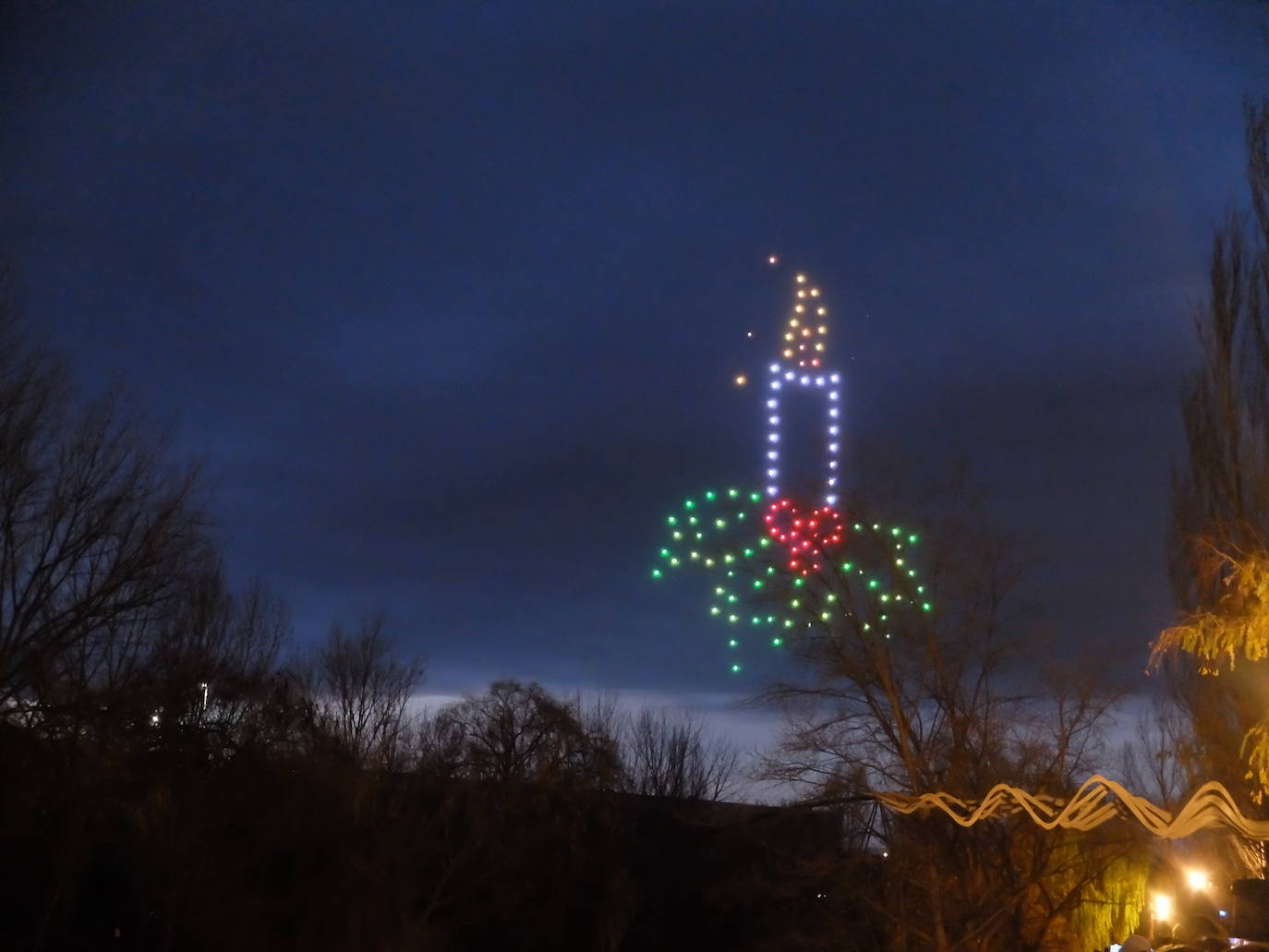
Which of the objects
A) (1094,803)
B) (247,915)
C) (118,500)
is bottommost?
(247,915)

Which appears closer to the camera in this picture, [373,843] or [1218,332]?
[1218,332]

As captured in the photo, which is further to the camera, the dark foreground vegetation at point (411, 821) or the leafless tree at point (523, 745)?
the leafless tree at point (523, 745)

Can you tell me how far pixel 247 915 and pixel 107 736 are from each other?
670 centimetres

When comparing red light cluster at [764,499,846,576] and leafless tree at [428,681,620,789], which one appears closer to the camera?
red light cluster at [764,499,846,576]

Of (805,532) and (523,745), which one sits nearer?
(805,532)

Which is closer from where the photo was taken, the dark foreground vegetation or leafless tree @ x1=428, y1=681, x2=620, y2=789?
the dark foreground vegetation

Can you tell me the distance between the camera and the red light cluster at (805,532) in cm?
1956

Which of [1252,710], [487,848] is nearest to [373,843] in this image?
[487,848]

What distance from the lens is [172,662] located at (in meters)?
21.1

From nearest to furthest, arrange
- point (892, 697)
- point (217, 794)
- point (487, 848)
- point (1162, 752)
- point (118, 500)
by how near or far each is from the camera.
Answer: point (118, 500), point (1162, 752), point (892, 697), point (217, 794), point (487, 848)

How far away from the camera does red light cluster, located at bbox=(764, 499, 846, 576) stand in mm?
19562

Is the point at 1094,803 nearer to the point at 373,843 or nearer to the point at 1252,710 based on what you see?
the point at 1252,710

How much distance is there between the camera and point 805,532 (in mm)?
20000

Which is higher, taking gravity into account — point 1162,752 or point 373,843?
point 1162,752
